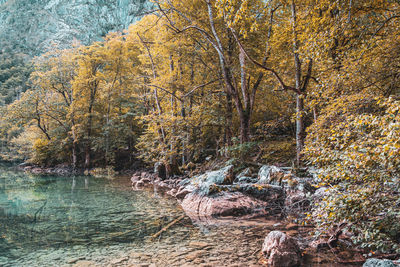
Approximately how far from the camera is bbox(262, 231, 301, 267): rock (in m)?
4.14

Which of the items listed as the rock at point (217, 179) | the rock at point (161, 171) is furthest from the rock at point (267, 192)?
the rock at point (161, 171)

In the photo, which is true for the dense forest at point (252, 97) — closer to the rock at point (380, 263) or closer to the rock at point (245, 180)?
the rock at point (380, 263)

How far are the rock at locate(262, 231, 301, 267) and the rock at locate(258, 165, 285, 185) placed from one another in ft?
14.4

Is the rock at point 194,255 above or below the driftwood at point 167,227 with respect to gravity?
above

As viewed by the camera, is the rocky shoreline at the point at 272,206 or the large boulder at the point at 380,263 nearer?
the large boulder at the point at 380,263

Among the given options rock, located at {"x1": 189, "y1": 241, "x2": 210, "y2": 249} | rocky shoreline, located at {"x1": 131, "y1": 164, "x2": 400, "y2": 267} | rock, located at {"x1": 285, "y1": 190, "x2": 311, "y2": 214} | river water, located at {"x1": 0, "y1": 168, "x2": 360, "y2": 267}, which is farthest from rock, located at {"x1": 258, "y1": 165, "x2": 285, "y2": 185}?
rock, located at {"x1": 189, "y1": 241, "x2": 210, "y2": 249}

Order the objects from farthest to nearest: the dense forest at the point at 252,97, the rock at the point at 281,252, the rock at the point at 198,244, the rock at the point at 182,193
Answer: the rock at the point at 182,193 → the rock at the point at 198,244 → the rock at the point at 281,252 → the dense forest at the point at 252,97

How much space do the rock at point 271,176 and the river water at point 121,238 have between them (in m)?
2.48

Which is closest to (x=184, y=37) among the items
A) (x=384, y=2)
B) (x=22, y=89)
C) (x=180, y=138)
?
(x=180, y=138)

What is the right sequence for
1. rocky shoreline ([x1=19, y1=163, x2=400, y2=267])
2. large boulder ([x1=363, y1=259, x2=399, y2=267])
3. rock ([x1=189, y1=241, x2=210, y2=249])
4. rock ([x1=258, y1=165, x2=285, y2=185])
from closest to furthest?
large boulder ([x1=363, y1=259, x2=399, y2=267])
rocky shoreline ([x1=19, y1=163, x2=400, y2=267])
rock ([x1=189, y1=241, x2=210, y2=249])
rock ([x1=258, y1=165, x2=285, y2=185])

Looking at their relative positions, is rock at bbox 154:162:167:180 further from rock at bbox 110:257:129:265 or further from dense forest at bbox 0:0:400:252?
rock at bbox 110:257:129:265

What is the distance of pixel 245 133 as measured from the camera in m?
11.4

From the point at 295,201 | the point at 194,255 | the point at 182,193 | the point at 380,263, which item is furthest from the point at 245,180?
the point at 380,263

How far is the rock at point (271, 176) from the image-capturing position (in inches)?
347
